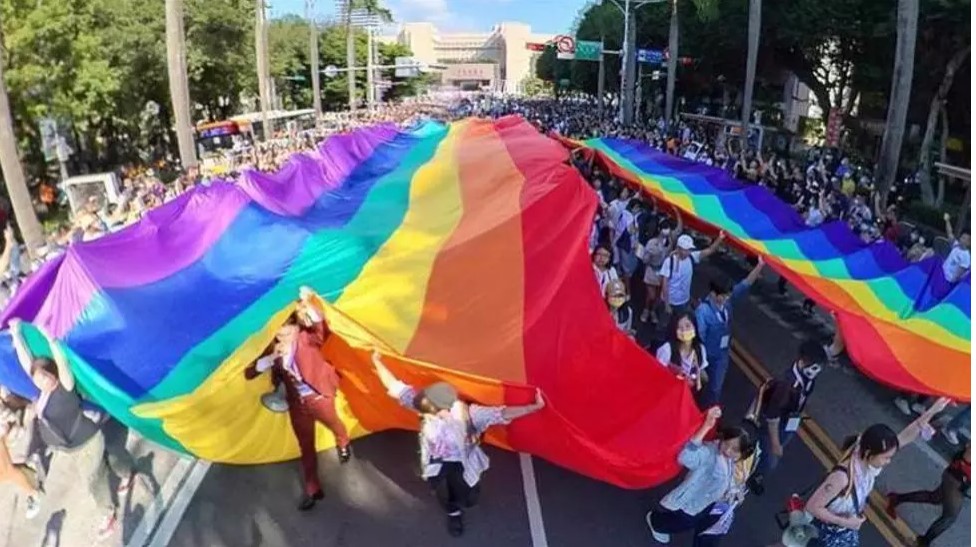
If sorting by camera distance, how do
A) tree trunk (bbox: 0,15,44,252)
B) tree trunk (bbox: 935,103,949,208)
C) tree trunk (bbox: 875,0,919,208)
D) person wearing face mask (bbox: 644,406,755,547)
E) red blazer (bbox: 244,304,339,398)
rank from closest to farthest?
person wearing face mask (bbox: 644,406,755,547)
red blazer (bbox: 244,304,339,398)
tree trunk (bbox: 0,15,44,252)
tree trunk (bbox: 875,0,919,208)
tree trunk (bbox: 935,103,949,208)

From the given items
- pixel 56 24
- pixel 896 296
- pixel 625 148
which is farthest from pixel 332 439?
pixel 56 24

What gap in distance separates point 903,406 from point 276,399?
19.6 feet

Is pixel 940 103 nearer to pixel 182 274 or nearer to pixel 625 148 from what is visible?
pixel 625 148

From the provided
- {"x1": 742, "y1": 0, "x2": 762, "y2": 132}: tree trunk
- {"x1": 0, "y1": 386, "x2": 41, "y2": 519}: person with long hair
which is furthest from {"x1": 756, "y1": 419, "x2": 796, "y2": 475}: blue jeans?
{"x1": 742, "y1": 0, "x2": 762, "y2": 132}: tree trunk

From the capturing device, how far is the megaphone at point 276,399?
5562 millimetres

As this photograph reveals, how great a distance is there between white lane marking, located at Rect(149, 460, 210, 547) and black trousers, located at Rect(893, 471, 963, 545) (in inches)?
210

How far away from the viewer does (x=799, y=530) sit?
180 inches

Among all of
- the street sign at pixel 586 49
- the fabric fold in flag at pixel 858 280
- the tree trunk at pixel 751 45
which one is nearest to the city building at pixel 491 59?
the street sign at pixel 586 49

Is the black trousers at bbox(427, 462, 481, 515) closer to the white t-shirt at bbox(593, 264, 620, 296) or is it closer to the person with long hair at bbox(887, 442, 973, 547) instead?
the white t-shirt at bbox(593, 264, 620, 296)

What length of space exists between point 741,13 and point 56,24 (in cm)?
2495

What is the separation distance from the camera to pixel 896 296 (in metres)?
6.97

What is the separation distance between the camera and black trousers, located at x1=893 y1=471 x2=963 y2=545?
528 cm

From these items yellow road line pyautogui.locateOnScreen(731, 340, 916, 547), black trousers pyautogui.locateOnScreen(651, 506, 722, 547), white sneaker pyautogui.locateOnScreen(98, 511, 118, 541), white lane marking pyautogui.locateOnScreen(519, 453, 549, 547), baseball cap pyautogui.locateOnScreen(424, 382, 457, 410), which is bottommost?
yellow road line pyautogui.locateOnScreen(731, 340, 916, 547)

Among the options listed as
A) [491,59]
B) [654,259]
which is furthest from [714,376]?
[491,59]
